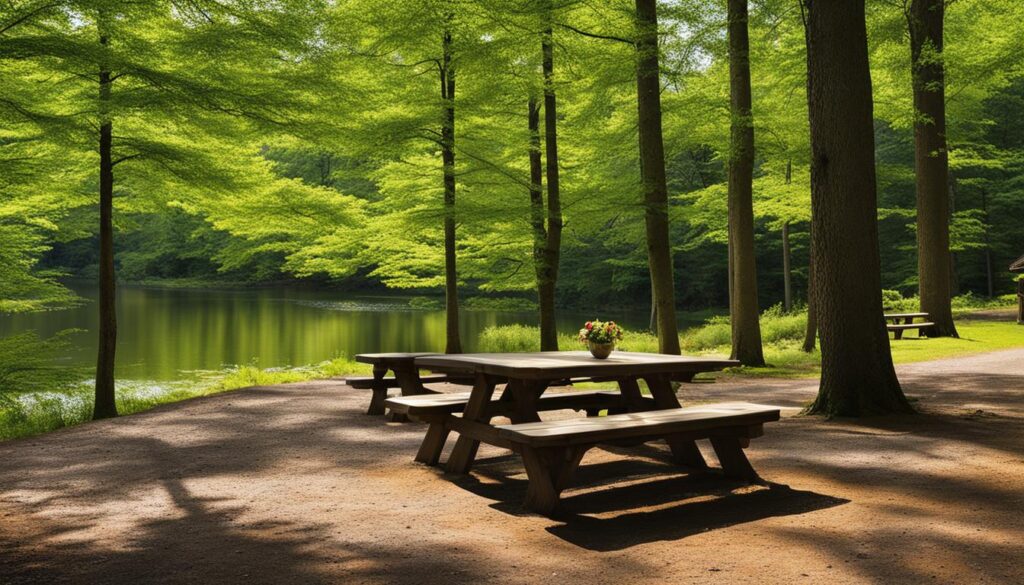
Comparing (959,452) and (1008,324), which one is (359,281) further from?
(959,452)

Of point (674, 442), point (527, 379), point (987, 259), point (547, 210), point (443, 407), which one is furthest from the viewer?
point (987, 259)

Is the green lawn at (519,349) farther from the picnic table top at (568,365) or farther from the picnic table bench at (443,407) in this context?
the picnic table top at (568,365)

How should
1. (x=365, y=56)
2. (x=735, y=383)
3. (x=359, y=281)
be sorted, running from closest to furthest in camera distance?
(x=735, y=383), (x=365, y=56), (x=359, y=281)

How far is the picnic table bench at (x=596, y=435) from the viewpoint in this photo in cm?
501

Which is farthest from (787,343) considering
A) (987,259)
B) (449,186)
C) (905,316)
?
(987,259)

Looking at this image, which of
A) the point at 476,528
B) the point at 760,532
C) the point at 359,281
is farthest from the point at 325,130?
the point at 359,281

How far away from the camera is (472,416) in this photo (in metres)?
6.14

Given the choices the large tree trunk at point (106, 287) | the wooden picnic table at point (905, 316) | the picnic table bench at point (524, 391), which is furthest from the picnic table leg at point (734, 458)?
the wooden picnic table at point (905, 316)

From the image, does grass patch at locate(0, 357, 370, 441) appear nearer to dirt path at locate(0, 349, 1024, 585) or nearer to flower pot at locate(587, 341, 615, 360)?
dirt path at locate(0, 349, 1024, 585)

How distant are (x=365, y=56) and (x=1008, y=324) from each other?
17987mm

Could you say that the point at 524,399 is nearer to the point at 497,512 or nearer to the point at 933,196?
the point at 497,512

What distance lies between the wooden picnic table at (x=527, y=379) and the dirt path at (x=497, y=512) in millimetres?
236

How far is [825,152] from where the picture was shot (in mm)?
8281

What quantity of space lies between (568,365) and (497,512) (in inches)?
50.8
